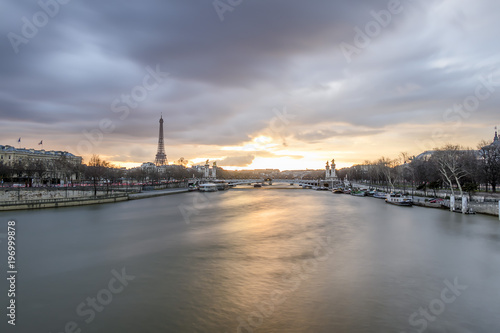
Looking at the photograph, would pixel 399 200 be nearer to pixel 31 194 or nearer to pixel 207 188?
pixel 31 194

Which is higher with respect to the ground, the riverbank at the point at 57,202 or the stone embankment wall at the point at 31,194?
the stone embankment wall at the point at 31,194

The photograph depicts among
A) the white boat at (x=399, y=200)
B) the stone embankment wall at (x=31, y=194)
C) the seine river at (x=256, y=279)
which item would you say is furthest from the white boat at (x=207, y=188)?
the seine river at (x=256, y=279)

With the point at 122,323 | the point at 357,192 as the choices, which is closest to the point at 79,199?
the point at 122,323

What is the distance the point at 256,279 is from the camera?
1391 cm

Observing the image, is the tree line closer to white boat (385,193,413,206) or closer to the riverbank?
white boat (385,193,413,206)

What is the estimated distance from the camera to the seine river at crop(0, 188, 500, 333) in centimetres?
994

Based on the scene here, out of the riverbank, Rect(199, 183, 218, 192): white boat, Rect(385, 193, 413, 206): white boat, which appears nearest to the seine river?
the riverbank

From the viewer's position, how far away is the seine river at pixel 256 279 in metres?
9.94

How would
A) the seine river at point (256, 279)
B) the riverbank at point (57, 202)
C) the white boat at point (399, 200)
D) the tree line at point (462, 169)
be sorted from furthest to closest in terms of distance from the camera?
the white boat at point (399, 200) < the tree line at point (462, 169) < the riverbank at point (57, 202) < the seine river at point (256, 279)

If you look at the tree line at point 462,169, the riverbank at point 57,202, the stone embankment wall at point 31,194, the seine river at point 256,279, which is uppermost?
the tree line at point 462,169

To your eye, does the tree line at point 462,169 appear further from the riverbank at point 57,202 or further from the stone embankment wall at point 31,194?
the stone embankment wall at point 31,194

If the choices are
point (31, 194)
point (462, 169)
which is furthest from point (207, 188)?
point (462, 169)

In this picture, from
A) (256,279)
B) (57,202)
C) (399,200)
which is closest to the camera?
(256,279)

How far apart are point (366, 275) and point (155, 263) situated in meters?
10.5
